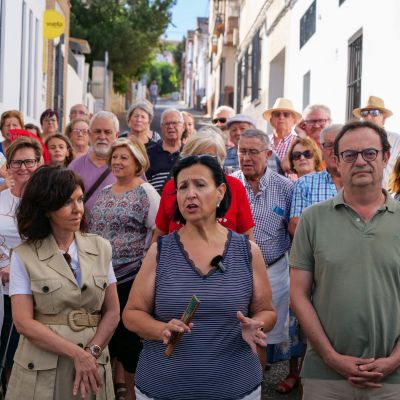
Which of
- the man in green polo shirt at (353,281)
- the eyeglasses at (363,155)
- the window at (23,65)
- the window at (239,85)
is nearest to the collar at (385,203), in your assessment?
the man in green polo shirt at (353,281)

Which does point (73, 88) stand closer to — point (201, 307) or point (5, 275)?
point (5, 275)

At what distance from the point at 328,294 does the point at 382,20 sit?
6.98 metres

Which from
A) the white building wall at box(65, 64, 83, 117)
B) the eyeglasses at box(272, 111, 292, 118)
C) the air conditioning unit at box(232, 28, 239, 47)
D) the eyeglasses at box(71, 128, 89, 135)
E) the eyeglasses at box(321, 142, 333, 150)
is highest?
the air conditioning unit at box(232, 28, 239, 47)

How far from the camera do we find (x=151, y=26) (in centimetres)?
3612

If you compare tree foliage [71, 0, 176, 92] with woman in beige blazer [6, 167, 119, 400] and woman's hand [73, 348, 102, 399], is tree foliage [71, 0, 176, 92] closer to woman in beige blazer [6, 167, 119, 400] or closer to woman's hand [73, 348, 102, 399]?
woman in beige blazer [6, 167, 119, 400]

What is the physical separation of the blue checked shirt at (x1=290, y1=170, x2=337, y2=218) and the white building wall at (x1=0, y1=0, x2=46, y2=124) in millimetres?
8718

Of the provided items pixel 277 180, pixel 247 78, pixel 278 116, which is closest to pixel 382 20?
pixel 278 116

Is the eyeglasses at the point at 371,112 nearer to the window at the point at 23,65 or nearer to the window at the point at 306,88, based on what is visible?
the window at the point at 306,88

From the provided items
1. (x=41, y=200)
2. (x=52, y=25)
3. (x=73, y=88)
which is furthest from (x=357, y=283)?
(x=73, y=88)

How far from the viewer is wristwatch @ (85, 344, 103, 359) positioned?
4.05 meters

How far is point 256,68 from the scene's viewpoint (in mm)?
24578

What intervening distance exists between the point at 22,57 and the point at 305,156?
1090 cm

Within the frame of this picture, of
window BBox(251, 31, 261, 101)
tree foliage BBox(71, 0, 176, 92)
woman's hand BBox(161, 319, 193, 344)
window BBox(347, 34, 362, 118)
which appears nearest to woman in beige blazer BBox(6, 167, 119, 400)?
woman's hand BBox(161, 319, 193, 344)

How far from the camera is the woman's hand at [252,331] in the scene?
146 inches
